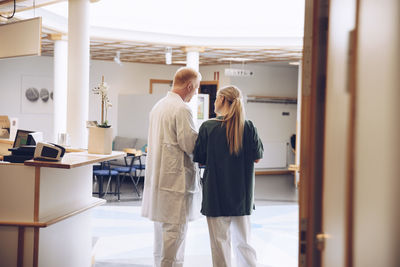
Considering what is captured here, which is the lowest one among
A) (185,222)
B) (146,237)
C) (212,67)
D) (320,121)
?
(146,237)

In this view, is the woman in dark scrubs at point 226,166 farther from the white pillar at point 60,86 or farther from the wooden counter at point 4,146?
the white pillar at point 60,86

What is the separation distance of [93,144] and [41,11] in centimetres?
451

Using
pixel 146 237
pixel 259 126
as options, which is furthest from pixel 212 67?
pixel 146 237

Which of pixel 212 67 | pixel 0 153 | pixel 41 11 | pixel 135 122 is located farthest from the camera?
pixel 212 67

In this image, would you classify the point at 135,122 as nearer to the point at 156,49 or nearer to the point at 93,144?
the point at 156,49

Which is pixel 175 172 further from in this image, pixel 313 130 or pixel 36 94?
pixel 36 94

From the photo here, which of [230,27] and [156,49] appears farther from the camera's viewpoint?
[156,49]

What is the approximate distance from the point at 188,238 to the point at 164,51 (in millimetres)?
5916

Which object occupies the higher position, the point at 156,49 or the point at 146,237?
the point at 156,49

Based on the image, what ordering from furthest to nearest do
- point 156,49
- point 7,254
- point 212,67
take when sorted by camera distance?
point 212,67 → point 156,49 → point 7,254

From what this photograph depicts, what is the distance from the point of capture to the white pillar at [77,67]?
19.5 feet

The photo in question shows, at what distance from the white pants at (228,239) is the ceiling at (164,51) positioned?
5.86 meters

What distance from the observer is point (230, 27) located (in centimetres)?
980

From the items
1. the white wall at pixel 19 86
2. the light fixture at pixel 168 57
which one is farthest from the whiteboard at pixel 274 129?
the white wall at pixel 19 86
